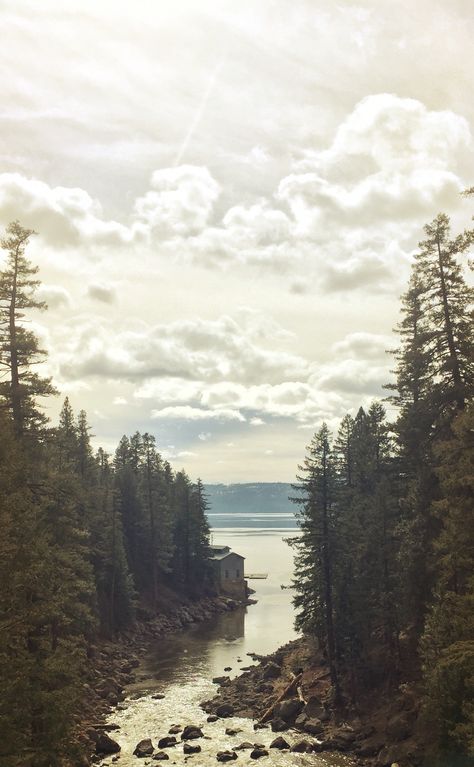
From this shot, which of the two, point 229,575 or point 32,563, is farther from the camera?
point 229,575

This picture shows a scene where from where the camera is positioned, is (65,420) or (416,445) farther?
(65,420)

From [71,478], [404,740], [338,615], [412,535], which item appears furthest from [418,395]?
[71,478]

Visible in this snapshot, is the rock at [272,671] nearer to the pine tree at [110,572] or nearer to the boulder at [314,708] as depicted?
the boulder at [314,708]

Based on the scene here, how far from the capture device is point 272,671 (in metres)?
43.5

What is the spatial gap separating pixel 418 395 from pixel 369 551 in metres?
9.56

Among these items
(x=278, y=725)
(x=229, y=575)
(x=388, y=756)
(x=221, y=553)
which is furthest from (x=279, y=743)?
(x=221, y=553)

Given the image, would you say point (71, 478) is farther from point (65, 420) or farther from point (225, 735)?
point (65, 420)

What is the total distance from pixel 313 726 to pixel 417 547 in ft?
40.4

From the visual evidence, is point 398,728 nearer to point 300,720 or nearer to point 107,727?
point 300,720

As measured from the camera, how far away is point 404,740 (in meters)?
26.9

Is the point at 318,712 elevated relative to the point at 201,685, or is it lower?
elevated

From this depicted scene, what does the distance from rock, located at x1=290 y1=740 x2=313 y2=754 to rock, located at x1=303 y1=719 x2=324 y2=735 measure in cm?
203

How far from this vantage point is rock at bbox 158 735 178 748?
29.8 m

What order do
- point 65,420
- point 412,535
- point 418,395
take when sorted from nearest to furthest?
point 412,535, point 418,395, point 65,420
